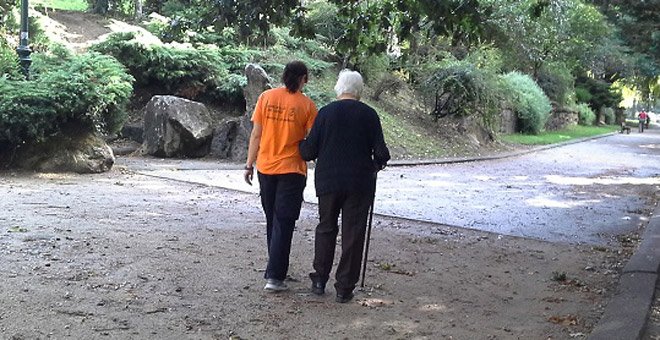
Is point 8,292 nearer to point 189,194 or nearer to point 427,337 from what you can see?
point 427,337

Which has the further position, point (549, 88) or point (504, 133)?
point (549, 88)

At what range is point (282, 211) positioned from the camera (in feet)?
18.4

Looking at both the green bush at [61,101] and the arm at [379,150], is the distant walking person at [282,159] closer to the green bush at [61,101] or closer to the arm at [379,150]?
the arm at [379,150]

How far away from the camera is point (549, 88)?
144ft

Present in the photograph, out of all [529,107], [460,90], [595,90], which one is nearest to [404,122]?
[460,90]

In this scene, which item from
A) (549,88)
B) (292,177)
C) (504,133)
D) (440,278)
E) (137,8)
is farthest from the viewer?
(549,88)

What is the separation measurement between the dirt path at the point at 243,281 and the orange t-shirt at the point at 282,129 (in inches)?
39.7

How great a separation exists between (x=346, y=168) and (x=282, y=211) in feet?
2.01

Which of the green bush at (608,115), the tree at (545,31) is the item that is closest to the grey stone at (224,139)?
the tree at (545,31)

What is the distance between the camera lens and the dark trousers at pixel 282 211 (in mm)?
5617

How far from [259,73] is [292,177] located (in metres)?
12.0

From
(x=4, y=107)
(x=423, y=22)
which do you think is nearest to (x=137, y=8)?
(x=4, y=107)

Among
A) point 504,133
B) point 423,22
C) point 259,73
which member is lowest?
point 504,133

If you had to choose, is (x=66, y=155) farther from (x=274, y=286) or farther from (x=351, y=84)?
(x=351, y=84)
